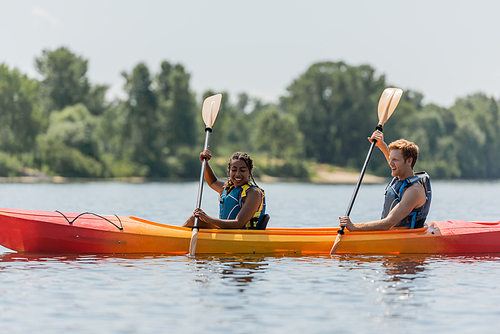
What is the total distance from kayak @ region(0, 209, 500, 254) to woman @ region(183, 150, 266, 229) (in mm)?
148

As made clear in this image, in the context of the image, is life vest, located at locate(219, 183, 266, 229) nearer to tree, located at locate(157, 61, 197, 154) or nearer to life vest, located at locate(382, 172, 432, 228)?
life vest, located at locate(382, 172, 432, 228)

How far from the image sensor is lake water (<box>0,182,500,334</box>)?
494 cm

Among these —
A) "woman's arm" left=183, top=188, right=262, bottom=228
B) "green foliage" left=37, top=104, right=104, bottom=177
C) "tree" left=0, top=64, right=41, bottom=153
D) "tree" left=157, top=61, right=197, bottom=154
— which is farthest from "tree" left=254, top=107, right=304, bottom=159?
"woman's arm" left=183, top=188, right=262, bottom=228

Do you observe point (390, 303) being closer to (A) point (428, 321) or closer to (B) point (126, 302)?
(A) point (428, 321)

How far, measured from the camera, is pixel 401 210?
7.68m

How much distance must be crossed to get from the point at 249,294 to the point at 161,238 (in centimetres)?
248

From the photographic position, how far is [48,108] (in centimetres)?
5906

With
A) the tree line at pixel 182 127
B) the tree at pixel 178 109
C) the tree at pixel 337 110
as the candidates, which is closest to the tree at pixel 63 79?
the tree line at pixel 182 127

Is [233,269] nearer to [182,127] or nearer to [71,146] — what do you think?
[71,146]

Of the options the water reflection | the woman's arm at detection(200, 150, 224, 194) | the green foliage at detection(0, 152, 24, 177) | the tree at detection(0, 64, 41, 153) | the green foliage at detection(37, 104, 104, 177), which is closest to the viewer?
the water reflection

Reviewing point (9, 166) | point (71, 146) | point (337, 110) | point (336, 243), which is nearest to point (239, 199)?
point (336, 243)

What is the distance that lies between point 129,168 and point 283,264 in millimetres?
44889

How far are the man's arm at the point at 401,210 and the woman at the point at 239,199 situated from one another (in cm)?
110

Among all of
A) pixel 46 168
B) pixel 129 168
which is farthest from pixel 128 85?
pixel 46 168
